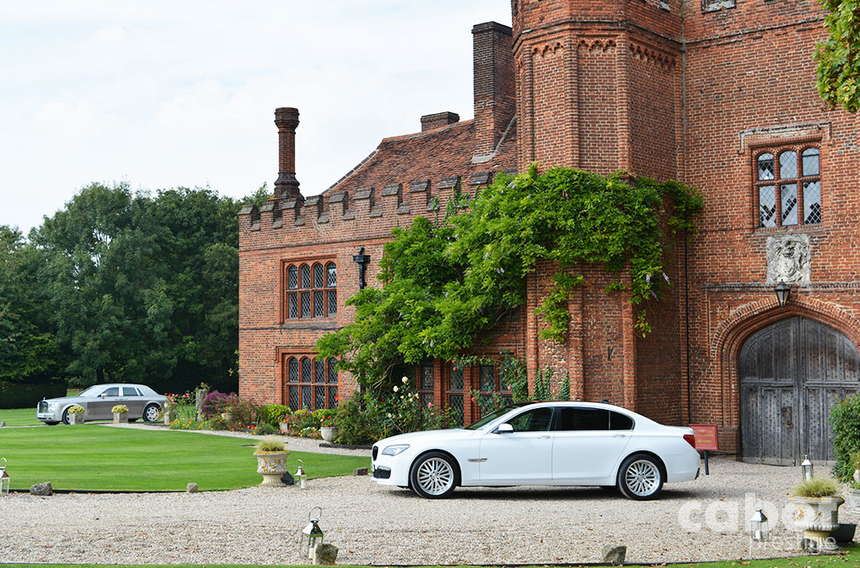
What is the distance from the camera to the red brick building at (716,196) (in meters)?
19.7

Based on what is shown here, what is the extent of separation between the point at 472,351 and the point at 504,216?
3680 mm

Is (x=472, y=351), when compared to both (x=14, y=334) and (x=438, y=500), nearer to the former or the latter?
(x=438, y=500)

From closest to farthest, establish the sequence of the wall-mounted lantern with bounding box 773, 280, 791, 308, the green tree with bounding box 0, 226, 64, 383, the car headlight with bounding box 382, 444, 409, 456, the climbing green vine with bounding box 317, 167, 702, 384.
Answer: the car headlight with bounding box 382, 444, 409, 456, the climbing green vine with bounding box 317, 167, 702, 384, the wall-mounted lantern with bounding box 773, 280, 791, 308, the green tree with bounding box 0, 226, 64, 383

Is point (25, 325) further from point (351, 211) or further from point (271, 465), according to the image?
point (271, 465)

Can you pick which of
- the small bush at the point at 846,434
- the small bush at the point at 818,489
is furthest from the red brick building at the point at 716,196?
the small bush at the point at 818,489

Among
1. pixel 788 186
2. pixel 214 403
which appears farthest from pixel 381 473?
pixel 214 403

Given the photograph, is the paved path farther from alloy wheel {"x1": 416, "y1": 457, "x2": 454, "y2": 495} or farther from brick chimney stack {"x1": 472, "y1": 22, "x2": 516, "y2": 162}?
brick chimney stack {"x1": 472, "y1": 22, "x2": 516, "y2": 162}

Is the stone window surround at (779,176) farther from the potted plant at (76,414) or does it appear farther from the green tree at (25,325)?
the green tree at (25,325)

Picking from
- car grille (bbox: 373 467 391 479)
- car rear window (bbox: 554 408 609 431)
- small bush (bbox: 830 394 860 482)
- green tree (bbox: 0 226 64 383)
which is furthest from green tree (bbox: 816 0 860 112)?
green tree (bbox: 0 226 64 383)

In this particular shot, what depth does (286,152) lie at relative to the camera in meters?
32.2

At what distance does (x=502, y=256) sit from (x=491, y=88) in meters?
8.19

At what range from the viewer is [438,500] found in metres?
14.4

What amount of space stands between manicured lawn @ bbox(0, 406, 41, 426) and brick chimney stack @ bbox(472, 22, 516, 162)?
16.0 m

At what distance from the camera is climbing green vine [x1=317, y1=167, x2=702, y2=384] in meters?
19.5
